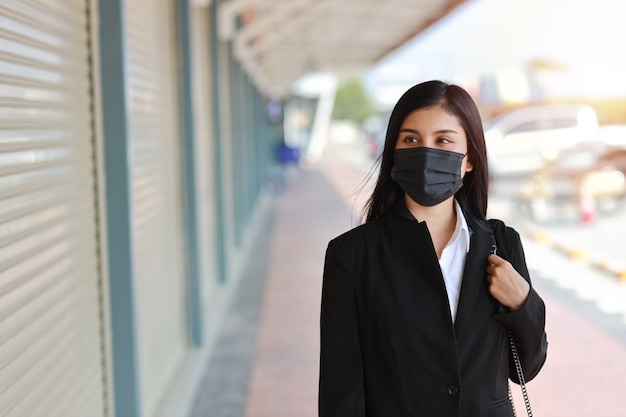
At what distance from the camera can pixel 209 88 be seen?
7.05 m

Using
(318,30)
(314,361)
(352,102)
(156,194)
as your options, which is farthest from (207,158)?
(352,102)

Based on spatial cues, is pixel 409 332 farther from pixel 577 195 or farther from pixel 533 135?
pixel 533 135

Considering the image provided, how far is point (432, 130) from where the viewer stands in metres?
1.69

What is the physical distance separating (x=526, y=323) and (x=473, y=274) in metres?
0.14

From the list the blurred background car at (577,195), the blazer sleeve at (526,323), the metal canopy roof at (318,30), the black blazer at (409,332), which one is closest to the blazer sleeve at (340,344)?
the black blazer at (409,332)

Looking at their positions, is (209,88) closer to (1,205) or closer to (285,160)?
(1,205)

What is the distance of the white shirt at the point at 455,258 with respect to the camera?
1.70 m

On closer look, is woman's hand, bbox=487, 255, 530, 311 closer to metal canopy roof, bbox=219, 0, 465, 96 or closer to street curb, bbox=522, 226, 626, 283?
metal canopy roof, bbox=219, 0, 465, 96

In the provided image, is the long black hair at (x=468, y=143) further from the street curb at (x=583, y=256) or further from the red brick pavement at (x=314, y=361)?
the street curb at (x=583, y=256)

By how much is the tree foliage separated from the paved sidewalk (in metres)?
64.3

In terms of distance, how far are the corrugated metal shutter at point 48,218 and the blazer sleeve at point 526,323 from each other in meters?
1.14

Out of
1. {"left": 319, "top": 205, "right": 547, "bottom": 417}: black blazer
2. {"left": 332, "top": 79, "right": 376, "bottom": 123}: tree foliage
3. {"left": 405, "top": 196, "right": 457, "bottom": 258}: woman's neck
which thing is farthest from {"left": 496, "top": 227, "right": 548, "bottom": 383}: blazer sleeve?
{"left": 332, "top": 79, "right": 376, "bottom": 123}: tree foliage

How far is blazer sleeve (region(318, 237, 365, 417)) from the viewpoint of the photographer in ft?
5.49

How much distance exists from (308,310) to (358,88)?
68.5 meters
